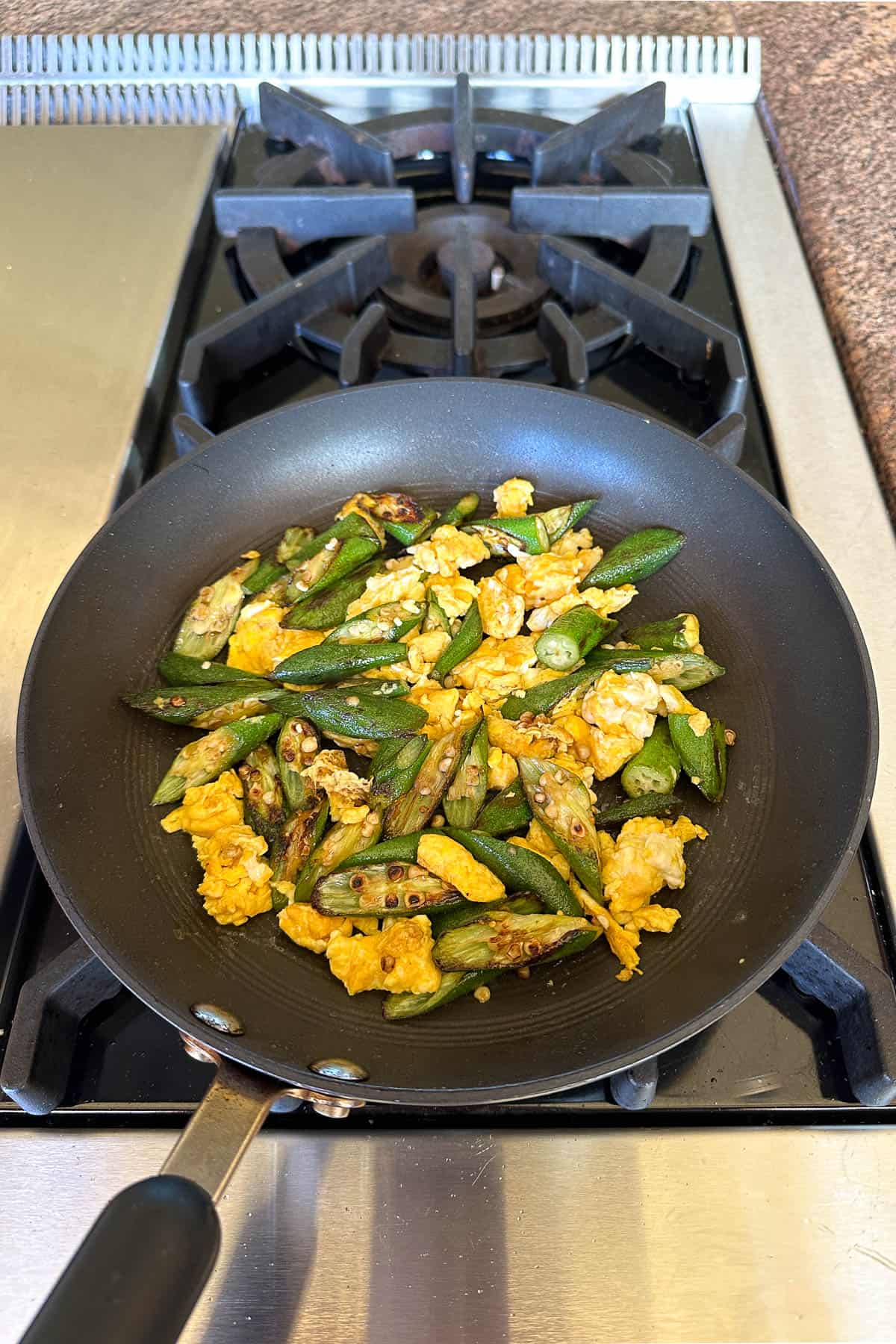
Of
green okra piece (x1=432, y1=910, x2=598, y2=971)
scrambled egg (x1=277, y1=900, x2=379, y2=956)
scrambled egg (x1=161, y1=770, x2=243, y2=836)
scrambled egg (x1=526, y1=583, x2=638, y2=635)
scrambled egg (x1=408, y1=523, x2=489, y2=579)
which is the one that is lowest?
green okra piece (x1=432, y1=910, x2=598, y2=971)

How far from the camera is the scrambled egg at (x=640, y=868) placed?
3.08 feet

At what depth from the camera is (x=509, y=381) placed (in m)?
1.22

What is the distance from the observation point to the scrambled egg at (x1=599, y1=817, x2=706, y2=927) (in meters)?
0.94

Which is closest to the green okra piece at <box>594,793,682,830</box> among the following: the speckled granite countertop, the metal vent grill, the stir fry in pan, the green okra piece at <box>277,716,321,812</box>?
the stir fry in pan

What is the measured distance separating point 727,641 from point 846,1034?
0.44 m

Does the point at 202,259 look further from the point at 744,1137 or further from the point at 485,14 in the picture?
the point at 744,1137

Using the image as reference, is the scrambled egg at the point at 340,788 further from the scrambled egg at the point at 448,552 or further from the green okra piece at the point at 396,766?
the scrambled egg at the point at 448,552

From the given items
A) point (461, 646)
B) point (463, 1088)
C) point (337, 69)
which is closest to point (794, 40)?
point (337, 69)

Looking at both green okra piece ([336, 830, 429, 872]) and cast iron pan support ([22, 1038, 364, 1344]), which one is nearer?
cast iron pan support ([22, 1038, 364, 1344])

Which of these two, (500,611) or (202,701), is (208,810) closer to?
(202,701)

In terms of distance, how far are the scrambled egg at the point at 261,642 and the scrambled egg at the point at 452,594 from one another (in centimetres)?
17

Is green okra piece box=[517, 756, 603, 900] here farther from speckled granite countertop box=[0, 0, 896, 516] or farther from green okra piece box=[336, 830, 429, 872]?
speckled granite countertop box=[0, 0, 896, 516]

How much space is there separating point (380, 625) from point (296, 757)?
0.21 m

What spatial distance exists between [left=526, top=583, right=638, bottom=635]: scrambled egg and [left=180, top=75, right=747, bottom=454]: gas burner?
285mm
